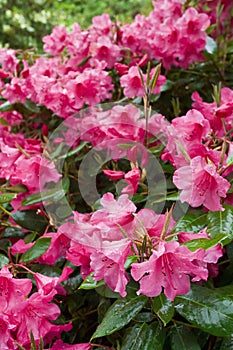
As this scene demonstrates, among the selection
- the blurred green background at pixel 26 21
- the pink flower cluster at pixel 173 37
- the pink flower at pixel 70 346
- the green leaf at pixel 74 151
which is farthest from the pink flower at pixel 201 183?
the blurred green background at pixel 26 21

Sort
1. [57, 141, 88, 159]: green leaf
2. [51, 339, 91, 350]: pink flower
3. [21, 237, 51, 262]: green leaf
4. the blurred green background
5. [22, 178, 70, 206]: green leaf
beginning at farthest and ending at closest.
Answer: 1. the blurred green background
2. [57, 141, 88, 159]: green leaf
3. [22, 178, 70, 206]: green leaf
4. [21, 237, 51, 262]: green leaf
5. [51, 339, 91, 350]: pink flower

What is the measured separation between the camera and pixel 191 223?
37.9 inches

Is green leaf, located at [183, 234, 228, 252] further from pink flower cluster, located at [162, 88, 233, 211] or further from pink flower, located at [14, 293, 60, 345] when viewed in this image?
pink flower, located at [14, 293, 60, 345]

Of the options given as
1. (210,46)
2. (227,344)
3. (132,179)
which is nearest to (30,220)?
(132,179)

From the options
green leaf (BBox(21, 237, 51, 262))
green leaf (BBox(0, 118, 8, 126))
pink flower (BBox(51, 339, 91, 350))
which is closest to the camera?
pink flower (BBox(51, 339, 91, 350))

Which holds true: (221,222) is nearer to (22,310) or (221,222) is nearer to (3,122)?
(22,310)

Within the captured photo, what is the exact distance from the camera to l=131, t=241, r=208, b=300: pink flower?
0.78m

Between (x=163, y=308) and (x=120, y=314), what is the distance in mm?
79

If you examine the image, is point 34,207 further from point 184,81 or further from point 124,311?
point 184,81

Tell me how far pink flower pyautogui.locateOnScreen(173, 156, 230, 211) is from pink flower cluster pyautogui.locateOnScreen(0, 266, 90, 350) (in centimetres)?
30

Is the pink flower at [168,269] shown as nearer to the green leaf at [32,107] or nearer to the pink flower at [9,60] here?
the green leaf at [32,107]

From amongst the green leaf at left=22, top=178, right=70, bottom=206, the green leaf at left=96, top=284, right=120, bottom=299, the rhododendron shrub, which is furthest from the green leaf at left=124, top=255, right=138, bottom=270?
the green leaf at left=22, top=178, right=70, bottom=206

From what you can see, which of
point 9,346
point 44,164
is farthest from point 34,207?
point 9,346

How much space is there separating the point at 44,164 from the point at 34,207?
4.5 inches
